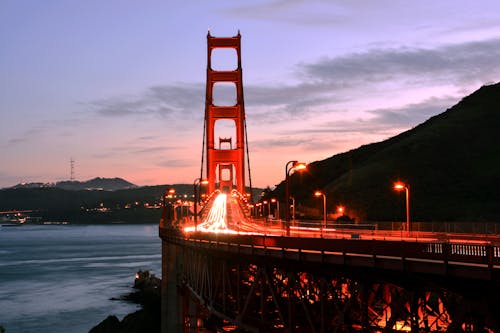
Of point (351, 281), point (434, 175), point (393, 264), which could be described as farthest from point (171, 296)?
point (434, 175)

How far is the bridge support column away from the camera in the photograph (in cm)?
6106

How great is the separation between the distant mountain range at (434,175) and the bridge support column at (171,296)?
183 ft

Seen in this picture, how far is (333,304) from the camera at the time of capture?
29000 mm

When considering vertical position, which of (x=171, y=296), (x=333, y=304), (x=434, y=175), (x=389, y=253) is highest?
(x=434, y=175)

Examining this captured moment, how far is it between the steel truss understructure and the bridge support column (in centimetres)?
1380

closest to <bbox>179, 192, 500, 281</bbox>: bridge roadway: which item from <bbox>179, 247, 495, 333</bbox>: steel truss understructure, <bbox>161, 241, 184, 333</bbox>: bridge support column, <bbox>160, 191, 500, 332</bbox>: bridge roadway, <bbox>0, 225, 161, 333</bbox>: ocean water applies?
<bbox>160, 191, 500, 332</bbox>: bridge roadway

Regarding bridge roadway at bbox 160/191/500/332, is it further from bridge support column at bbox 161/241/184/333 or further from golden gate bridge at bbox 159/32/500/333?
bridge support column at bbox 161/241/184/333

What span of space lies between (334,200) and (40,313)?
52537mm

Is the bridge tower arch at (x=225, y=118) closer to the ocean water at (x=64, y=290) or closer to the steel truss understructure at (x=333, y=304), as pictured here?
the ocean water at (x=64, y=290)

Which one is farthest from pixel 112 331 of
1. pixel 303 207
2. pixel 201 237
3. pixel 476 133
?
pixel 476 133

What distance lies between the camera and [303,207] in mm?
130000

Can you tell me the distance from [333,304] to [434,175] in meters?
113

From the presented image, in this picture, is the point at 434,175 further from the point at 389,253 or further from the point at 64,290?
the point at 389,253

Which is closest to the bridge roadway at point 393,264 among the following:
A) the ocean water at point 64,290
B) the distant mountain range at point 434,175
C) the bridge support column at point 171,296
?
the bridge support column at point 171,296
